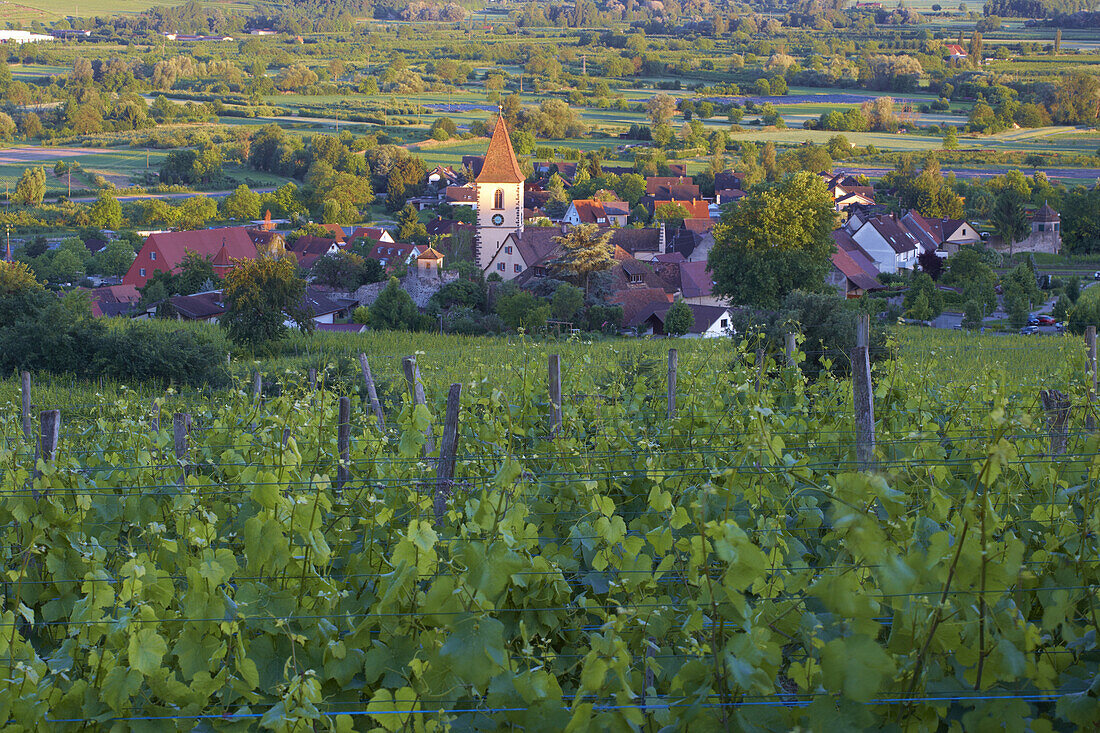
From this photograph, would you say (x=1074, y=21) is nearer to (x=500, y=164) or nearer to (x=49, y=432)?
(x=500, y=164)

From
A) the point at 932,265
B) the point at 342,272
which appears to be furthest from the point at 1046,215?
the point at 342,272

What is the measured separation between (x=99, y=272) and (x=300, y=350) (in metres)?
34.2

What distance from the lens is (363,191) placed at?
236 feet

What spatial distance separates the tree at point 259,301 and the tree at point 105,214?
150 feet

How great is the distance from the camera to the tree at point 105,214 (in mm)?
60594

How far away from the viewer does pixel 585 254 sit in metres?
34.1

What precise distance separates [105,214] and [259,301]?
156ft

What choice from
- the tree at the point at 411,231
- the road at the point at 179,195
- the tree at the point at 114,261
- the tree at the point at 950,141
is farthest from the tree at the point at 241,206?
the tree at the point at 950,141

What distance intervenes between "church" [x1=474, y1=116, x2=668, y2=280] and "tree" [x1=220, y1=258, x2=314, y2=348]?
18866 mm

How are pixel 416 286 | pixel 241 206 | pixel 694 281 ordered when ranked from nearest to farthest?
1. pixel 416 286
2. pixel 694 281
3. pixel 241 206

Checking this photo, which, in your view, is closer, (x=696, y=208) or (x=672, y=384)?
(x=672, y=384)

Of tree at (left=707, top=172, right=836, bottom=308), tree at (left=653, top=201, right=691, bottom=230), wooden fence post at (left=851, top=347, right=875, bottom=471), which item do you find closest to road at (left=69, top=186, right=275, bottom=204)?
tree at (left=653, top=201, right=691, bottom=230)

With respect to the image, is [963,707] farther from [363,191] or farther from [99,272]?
[363,191]

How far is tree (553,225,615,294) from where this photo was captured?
3409 centimetres
